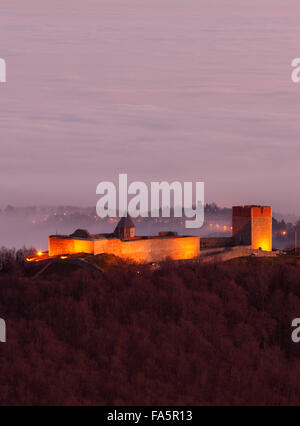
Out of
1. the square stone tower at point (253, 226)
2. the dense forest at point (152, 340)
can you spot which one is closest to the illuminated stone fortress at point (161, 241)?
the square stone tower at point (253, 226)

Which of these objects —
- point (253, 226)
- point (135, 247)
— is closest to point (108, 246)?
point (135, 247)

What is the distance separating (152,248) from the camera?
47.8 metres

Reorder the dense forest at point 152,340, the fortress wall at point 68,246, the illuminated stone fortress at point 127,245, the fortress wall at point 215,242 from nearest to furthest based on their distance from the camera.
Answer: the dense forest at point 152,340
the fortress wall at point 68,246
the illuminated stone fortress at point 127,245
the fortress wall at point 215,242

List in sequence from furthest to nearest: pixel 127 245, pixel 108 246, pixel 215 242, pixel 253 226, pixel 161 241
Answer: pixel 215 242, pixel 253 226, pixel 161 241, pixel 127 245, pixel 108 246

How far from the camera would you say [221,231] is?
164250 mm

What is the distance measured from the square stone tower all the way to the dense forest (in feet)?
120

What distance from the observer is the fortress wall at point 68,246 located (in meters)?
43.6

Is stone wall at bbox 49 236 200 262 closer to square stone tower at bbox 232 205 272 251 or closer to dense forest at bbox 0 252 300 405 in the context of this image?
square stone tower at bbox 232 205 272 251

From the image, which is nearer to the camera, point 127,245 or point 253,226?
point 127,245

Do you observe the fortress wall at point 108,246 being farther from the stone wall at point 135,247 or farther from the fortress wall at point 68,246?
the fortress wall at point 68,246

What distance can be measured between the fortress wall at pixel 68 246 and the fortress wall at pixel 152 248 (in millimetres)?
891

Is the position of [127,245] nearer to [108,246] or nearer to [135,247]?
[135,247]

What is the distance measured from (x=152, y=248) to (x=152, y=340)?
31.2 m

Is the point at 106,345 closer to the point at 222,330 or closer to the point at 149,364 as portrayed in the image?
the point at 149,364
